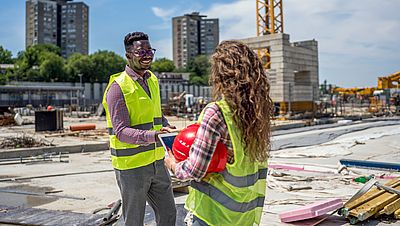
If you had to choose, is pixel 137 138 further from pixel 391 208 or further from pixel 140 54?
pixel 391 208

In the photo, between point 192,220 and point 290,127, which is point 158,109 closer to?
point 192,220

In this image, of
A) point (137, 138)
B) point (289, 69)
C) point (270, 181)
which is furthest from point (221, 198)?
point (289, 69)

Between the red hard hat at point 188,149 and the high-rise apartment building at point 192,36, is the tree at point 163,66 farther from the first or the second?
the red hard hat at point 188,149

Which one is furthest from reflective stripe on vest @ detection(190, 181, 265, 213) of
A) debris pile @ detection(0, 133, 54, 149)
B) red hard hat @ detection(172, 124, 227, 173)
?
debris pile @ detection(0, 133, 54, 149)

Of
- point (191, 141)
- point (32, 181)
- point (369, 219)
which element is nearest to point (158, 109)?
point (191, 141)

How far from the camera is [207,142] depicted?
204 cm

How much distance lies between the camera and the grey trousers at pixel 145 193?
2836 mm

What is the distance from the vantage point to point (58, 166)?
9.08 m

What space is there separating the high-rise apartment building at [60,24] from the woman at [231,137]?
399 ft

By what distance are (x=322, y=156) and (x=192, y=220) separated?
330 inches

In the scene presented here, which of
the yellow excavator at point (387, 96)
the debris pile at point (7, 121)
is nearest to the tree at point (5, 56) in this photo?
the debris pile at point (7, 121)

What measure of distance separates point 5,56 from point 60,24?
34713 millimetres

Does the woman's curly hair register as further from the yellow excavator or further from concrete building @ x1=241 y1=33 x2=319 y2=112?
the yellow excavator

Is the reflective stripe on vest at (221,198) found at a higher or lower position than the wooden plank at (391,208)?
higher
